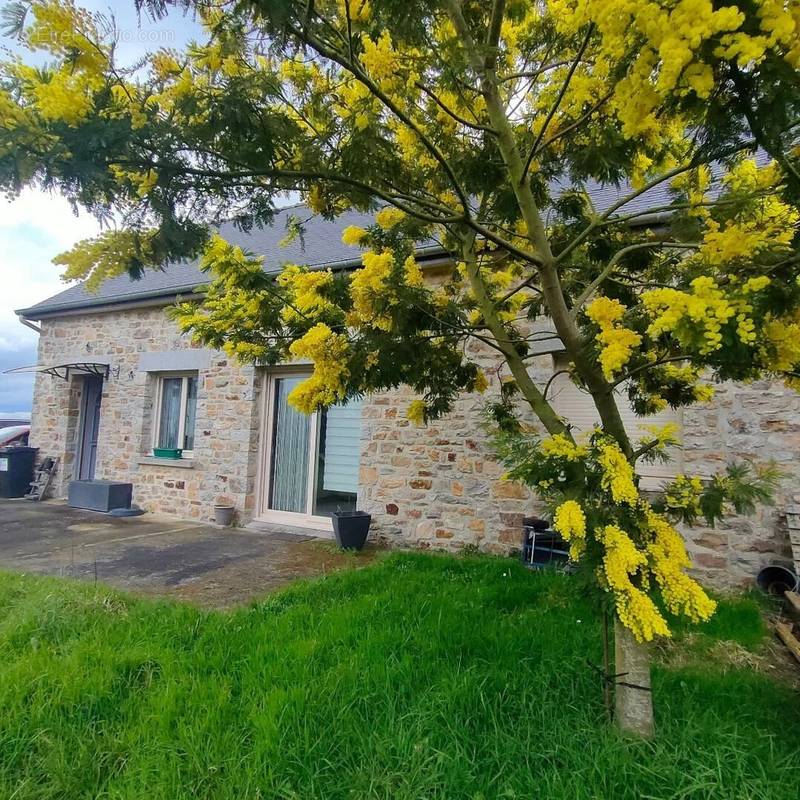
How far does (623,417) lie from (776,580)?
6.09ft

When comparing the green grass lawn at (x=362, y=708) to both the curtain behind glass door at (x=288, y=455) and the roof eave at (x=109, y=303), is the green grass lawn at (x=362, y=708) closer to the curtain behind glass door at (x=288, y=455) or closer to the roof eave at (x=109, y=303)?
the curtain behind glass door at (x=288, y=455)

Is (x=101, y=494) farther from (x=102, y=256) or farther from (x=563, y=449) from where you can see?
(x=563, y=449)

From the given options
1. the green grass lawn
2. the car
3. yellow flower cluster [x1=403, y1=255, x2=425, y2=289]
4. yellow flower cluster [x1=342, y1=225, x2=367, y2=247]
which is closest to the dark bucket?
the green grass lawn

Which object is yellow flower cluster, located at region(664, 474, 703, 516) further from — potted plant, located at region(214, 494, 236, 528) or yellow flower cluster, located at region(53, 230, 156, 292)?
potted plant, located at region(214, 494, 236, 528)

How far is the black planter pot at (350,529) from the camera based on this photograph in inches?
239

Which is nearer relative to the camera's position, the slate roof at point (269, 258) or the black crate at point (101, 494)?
the slate roof at point (269, 258)

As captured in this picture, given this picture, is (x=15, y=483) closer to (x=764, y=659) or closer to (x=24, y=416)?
(x=24, y=416)

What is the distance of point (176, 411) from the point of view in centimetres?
888

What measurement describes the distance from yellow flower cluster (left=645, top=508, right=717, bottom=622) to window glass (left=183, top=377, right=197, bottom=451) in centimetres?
787

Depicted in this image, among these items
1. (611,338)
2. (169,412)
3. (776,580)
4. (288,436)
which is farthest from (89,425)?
(776,580)

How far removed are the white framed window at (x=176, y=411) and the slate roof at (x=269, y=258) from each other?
4.71 feet

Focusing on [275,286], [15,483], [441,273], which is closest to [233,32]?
[275,286]

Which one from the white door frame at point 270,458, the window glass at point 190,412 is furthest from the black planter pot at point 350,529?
the window glass at point 190,412

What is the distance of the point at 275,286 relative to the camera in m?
3.38
